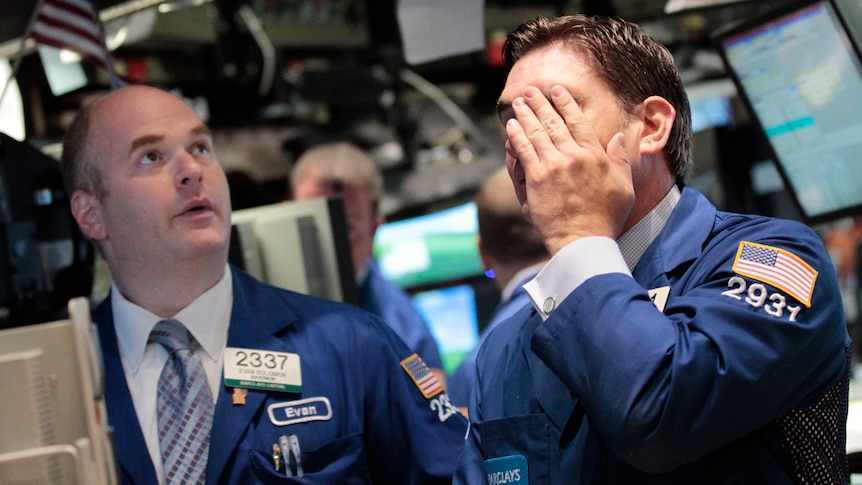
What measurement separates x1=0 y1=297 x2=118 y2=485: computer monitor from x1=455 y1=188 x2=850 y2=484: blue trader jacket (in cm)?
64

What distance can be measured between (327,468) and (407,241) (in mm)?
3523

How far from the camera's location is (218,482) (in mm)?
1915

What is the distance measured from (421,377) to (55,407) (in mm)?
845

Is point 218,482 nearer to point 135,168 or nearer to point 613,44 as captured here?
point 135,168

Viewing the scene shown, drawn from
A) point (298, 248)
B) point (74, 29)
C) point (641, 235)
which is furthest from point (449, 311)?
point (641, 235)

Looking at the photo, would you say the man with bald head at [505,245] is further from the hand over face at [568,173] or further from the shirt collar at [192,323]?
the hand over face at [568,173]

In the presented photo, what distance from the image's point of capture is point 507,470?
1611 millimetres

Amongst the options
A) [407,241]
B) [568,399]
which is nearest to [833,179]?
[568,399]

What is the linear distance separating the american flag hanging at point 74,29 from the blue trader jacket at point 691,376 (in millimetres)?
1889

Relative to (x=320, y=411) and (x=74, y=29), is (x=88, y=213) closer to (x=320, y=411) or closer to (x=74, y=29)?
(x=320, y=411)

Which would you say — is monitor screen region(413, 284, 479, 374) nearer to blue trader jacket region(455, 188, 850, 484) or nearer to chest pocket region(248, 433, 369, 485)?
chest pocket region(248, 433, 369, 485)

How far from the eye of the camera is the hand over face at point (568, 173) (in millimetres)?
1499

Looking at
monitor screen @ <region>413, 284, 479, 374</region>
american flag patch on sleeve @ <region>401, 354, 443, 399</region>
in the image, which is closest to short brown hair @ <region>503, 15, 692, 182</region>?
american flag patch on sleeve @ <region>401, 354, 443, 399</region>

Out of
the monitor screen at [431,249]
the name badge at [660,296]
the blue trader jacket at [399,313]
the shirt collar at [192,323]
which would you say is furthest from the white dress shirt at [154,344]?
the monitor screen at [431,249]
